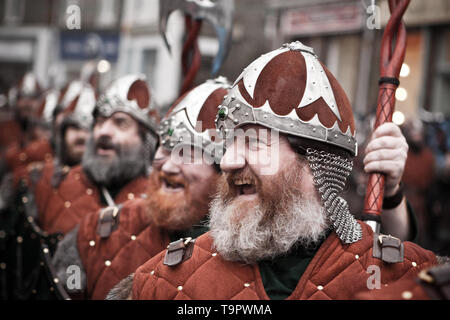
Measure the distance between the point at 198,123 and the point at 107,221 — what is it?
2.86 feet

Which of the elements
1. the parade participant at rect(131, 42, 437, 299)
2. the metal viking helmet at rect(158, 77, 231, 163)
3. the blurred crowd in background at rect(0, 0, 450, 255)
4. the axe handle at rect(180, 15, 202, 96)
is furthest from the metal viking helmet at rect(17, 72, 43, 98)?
the parade participant at rect(131, 42, 437, 299)

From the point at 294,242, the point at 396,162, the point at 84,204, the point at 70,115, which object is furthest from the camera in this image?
the point at 70,115

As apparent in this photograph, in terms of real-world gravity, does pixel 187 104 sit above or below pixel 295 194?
above

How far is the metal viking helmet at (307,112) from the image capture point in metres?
2.45

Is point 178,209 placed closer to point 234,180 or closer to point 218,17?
point 234,180

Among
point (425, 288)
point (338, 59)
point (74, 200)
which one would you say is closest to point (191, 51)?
point (74, 200)

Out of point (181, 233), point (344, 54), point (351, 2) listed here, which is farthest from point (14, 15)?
point (181, 233)

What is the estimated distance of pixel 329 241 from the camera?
2.47 metres

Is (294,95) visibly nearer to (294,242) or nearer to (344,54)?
(294,242)

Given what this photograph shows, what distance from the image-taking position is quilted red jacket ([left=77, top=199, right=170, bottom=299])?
Result: 11.6 feet

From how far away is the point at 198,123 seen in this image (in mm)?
3469

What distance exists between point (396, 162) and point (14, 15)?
24.7m

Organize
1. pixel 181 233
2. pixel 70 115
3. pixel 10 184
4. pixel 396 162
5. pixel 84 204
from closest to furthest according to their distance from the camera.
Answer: pixel 396 162, pixel 181 233, pixel 84 204, pixel 70 115, pixel 10 184

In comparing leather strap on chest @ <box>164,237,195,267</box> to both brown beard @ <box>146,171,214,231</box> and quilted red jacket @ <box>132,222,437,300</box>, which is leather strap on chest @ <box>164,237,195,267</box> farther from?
brown beard @ <box>146,171,214,231</box>
